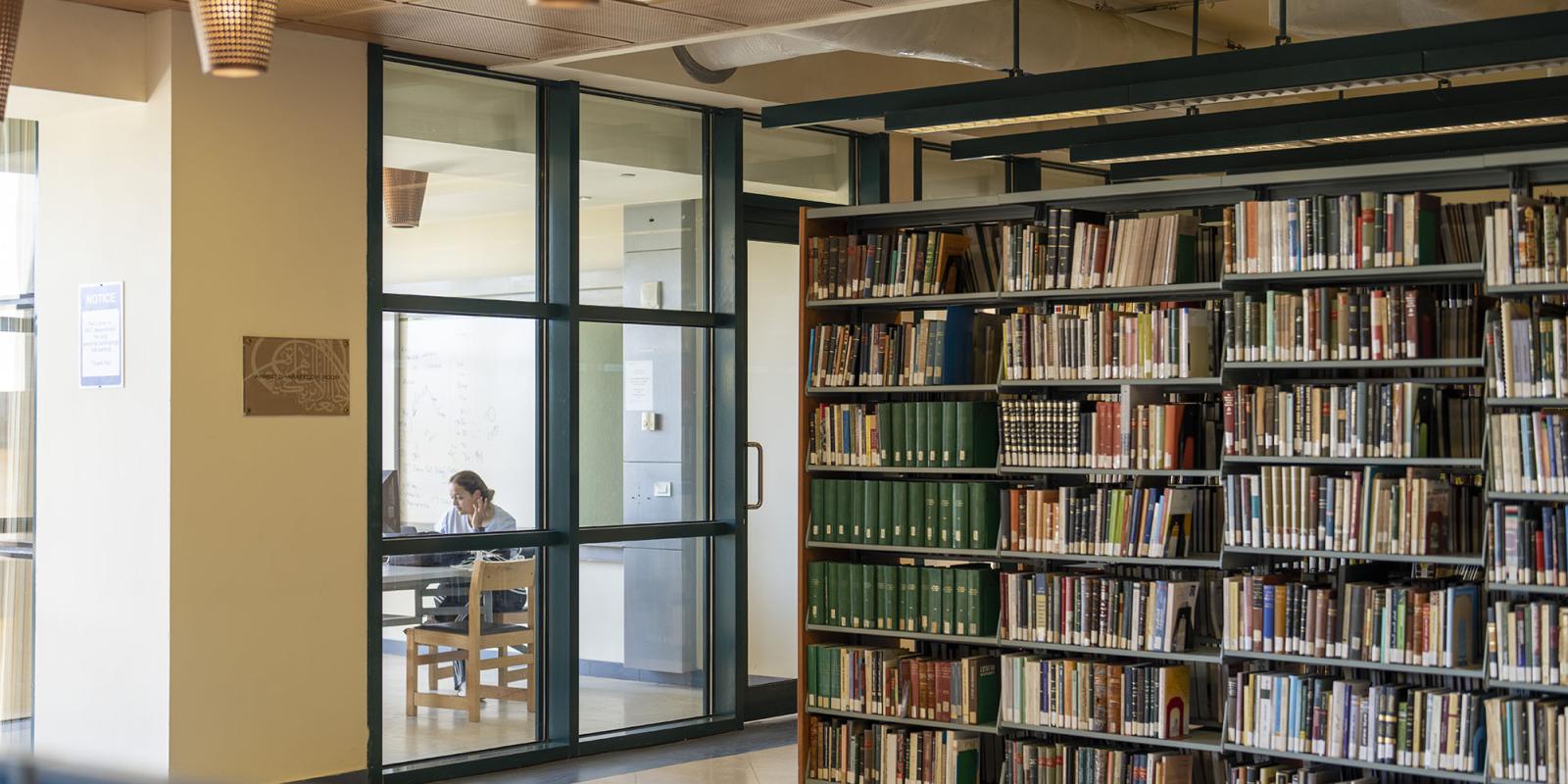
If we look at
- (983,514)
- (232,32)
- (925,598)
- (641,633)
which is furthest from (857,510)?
(232,32)

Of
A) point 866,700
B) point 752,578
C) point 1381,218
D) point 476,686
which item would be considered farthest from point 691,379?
point 1381,218

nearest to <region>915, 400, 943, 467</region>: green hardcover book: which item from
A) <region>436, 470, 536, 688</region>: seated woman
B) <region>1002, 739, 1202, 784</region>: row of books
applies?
<region>1002, 739, 1202, 784</region>: row of books

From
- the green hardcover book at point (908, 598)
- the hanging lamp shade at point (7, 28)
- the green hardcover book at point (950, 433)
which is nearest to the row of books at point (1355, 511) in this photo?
the green hardcover book at point (950, 433)

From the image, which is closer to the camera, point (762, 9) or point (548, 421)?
point (762, 9)

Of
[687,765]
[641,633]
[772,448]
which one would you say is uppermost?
[772,448]

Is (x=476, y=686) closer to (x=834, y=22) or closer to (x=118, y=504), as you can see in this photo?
(x=118, y=504)

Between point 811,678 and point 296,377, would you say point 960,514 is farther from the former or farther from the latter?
point 296,377

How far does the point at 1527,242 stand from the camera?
5.28 m

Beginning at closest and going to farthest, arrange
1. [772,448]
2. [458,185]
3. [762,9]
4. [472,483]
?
[762,9] → [458,185] → [472,483] → [772,448]

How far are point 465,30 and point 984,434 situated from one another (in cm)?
268

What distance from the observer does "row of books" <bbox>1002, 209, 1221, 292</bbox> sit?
6023mm

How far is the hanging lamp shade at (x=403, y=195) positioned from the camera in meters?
7.40

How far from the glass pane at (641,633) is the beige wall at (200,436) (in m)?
1.37

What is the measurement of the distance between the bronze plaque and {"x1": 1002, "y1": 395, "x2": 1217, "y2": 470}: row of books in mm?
2816
